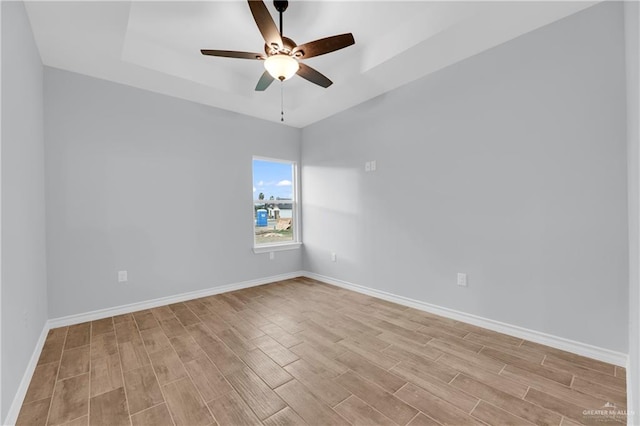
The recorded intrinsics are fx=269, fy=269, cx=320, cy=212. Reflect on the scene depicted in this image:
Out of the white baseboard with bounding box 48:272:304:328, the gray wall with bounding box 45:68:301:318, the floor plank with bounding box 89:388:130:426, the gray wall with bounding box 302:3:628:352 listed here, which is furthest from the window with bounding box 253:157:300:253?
the floor plank with bounding box 89:388:130:426

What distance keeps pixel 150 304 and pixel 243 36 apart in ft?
10.2

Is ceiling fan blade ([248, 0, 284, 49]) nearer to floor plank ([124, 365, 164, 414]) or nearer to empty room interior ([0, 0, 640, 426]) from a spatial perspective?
empty room interior ([0, 0, 640, 426])

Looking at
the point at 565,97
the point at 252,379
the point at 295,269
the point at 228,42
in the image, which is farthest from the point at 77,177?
the point at 565,97

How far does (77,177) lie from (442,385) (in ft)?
12.4

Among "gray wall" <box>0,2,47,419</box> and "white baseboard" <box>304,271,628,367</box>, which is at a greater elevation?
"gray wall" <box>0,2,47,419</box>

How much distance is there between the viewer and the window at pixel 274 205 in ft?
14.0

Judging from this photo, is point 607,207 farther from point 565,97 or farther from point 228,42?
point 228,42

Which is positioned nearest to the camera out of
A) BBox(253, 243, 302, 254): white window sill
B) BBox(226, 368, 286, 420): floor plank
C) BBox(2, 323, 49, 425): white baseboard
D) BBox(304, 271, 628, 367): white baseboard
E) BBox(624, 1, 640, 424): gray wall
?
BBox(624, 1, 640, 424): gray wall

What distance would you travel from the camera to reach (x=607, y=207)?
6.39 ft

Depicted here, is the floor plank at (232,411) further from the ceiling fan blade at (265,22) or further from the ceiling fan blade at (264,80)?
the ceiling fan blade at (264,80)

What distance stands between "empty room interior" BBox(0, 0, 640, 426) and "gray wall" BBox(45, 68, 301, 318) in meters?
0.02

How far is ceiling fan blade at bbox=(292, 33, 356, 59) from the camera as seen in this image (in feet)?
6.63

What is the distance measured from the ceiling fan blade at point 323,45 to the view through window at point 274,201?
2280 mm

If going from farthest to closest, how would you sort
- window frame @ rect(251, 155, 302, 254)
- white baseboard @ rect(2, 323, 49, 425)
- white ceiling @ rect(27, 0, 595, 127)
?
window frame @ rect(251, 155, 302, 254)
white ceiling @ rect(27, 0, 595, 127)
white baseboard @ rect(2, 323, 49, 425)
